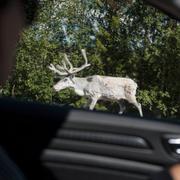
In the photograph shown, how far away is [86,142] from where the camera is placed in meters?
2.24

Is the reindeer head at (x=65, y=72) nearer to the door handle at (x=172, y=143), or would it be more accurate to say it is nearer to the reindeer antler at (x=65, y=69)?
the reindeer antler at (x=65, y=69)

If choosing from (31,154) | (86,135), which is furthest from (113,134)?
(31,154)

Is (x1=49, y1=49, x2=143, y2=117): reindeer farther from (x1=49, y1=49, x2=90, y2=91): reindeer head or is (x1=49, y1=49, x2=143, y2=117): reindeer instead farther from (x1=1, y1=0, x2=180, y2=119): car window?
(x1=1, y1=0, x2=180, y2=119): car window

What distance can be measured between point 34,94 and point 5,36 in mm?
12806

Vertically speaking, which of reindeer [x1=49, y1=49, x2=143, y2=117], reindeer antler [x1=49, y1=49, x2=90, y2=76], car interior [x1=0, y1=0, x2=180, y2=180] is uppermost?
car interior [x1=0, y1=0, x2=180, y2=180]

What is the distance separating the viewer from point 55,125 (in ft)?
7.34

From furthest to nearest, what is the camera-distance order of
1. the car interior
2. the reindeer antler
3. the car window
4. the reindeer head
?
1. the car window
2. the reindeer antler
3. the reindeer head
4. the car interior

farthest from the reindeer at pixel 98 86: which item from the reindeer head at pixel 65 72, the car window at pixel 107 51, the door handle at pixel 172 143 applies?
the door handle at pixel 172 143

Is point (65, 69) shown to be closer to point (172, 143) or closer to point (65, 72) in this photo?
point (65, 72)

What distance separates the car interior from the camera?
Result: 2.19 meters

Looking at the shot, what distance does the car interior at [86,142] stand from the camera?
86.4 inches

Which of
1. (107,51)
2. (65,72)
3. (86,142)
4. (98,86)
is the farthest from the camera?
(107,51)

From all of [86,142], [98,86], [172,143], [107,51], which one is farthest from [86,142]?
[107,51]

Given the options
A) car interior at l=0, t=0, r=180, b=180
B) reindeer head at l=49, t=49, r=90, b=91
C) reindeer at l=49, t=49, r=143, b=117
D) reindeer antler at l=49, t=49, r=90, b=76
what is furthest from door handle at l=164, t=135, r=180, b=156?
reindeer antler at l=49, t=49, r=90, b=76
